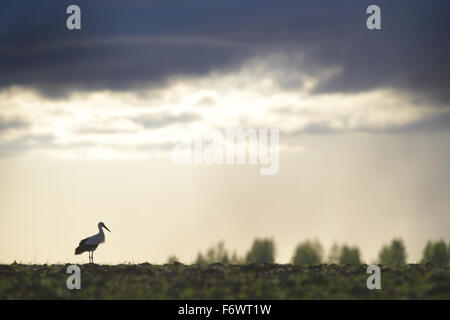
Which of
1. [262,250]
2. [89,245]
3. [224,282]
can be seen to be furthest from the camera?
[262,250]

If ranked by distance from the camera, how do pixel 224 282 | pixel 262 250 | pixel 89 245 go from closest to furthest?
pixel 224 282 < pixel 89 245 < pixel 262 250

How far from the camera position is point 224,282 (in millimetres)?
28703

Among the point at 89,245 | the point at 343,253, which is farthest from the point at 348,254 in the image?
the point at 89,245

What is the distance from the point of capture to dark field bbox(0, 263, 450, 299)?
27.1 m

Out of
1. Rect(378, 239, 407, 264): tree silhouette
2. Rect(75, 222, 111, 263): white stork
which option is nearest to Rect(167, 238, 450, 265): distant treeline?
Rect(378, 239, 407, 264): tree silhouette

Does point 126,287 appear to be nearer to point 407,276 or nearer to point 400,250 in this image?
point 407,276

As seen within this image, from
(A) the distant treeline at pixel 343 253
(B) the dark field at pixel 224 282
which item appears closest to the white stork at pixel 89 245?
(B) the dark field at pixel 224 282

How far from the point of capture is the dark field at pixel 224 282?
1067 inches

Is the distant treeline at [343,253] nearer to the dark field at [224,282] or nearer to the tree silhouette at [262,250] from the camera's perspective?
the tree silhouette at [262,250]

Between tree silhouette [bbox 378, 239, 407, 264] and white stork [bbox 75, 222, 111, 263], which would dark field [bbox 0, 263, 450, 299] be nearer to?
white stork [bbox 75, 222, 111, 263]

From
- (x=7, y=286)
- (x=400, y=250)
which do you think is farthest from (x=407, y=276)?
(x=400, y=250)

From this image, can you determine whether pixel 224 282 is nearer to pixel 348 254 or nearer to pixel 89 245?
pixel 89 245

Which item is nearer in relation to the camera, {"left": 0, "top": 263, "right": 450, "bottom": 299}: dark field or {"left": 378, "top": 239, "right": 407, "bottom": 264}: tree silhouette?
{"left": 0, "top": 263, "right": 450, "bottom": 299}: dark field
